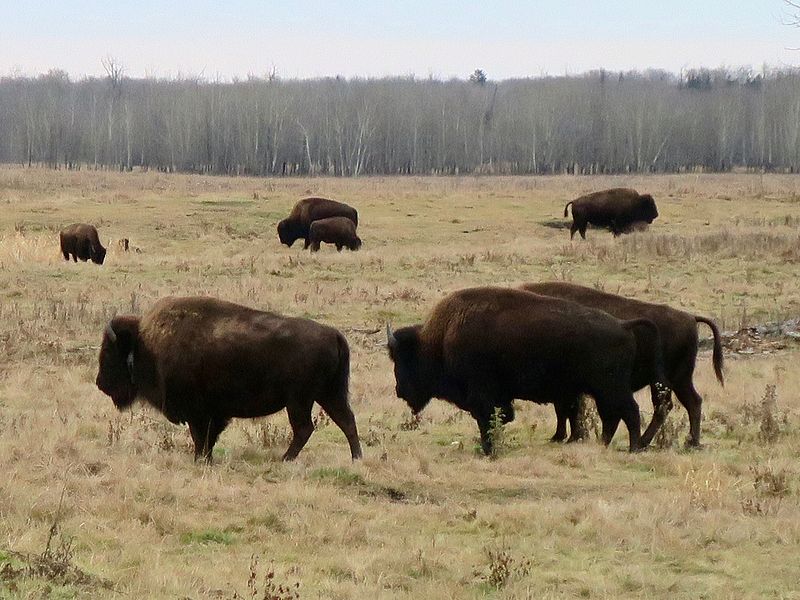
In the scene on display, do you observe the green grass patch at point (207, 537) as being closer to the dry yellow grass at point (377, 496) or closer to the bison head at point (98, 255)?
the dry yellow grass at point (377, 496)

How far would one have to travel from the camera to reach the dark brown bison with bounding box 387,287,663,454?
1001cm

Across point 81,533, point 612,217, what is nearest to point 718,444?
point 81,533

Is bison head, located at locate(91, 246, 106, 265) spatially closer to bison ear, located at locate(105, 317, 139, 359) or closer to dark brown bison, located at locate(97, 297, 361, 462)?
bison ear, located at locate(105, 317, 139, 359)

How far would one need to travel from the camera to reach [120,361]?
975cm

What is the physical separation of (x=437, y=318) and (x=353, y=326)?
7.82 m

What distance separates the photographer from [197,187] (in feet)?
196

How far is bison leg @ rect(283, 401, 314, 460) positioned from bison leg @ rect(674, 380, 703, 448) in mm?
3585

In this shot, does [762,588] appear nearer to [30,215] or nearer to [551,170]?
[30,215]

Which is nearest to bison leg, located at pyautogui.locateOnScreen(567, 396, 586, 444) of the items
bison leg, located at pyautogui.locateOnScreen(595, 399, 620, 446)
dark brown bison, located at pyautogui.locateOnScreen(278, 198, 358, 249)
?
bison leg, located at pyautogui.locateOnScreen(595, 399, 620, 446)

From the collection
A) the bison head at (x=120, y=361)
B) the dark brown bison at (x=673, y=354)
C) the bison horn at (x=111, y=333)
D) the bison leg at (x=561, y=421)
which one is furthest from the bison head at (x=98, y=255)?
the dark brown bison at (x=673, y=354)

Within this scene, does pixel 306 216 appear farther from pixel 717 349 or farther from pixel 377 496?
pixel 377 496

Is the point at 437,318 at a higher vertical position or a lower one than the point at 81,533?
higher

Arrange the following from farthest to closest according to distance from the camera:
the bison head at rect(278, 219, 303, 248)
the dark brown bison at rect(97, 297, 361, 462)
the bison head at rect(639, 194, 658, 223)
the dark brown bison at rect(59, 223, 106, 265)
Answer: the bison head at rect(639, 194, 658, 223) < the bison head at rect(278, 219, 303, 248) < the dark brown bison at rect(59, 223, 106, 265) < the dark brown bison at rect(97, 297, 361, 462)

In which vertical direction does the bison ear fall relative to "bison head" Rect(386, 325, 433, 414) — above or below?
above
